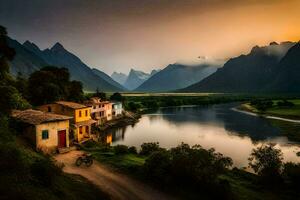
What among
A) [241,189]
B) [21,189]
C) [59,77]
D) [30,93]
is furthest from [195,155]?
[59,77]

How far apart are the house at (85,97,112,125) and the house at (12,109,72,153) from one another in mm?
37310

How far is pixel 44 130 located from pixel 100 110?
4588 cm

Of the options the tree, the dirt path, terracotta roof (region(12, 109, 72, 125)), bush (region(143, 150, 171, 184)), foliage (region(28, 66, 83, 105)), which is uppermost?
the tree

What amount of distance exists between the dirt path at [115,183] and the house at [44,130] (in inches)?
182

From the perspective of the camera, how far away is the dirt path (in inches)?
824

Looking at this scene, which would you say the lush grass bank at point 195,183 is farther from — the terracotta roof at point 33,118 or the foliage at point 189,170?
the terracotta roof at point 33,118

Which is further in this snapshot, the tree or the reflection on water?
the reflection on water

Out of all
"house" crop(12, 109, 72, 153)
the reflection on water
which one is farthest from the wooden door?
the reflection on water

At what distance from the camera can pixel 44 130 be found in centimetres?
3178

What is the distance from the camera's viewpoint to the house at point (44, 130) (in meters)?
31.1

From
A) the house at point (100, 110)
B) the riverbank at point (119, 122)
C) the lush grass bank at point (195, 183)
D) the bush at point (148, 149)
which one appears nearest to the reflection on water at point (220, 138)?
the riverbank at point (119, 122)

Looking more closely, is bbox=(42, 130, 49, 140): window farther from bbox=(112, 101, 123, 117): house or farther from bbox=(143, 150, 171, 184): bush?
bbox=(112, 101, 123, 117): house

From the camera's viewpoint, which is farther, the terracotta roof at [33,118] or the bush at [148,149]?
the bush at [148,149]

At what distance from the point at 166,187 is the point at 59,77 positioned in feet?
162
